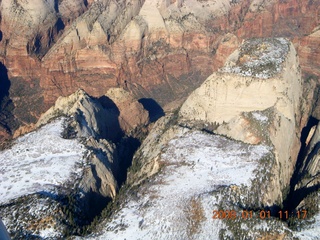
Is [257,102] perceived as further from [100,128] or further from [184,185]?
[100,128]

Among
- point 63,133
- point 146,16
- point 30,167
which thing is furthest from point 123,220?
point 146,16

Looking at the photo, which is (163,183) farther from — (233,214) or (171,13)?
(171,13)

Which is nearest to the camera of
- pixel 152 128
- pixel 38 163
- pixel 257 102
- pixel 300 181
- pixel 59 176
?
pixel 59 176

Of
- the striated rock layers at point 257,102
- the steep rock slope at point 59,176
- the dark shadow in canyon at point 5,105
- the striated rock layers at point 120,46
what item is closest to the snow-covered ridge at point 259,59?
the striated rock layers at point 257,102

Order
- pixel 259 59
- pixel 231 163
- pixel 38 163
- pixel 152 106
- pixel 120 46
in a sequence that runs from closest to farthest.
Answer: pixel 231 163, pixel 38 163, pixel 259 59, pixel 152 106, pixel 120 46

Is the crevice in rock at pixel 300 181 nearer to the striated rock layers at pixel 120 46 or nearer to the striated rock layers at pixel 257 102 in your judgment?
the striated rock layers at pixel 257 102
